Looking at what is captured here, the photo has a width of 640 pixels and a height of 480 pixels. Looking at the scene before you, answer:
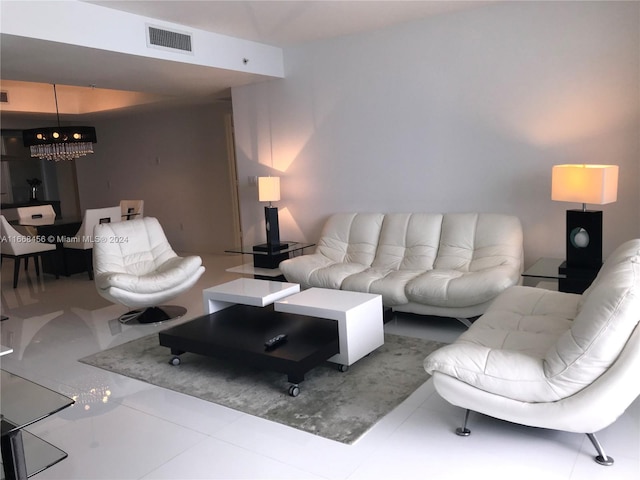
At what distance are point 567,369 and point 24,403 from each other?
2293 millimetres

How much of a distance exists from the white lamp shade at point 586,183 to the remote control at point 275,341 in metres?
2.19

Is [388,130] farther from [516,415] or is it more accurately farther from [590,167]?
[516,415]

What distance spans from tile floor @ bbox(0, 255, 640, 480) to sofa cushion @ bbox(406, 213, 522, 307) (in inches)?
38.3

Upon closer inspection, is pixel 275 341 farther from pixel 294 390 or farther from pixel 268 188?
pixel 268 188

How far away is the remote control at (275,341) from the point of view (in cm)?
301

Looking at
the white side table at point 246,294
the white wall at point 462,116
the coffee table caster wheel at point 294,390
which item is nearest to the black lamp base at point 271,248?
the white wall at point 462,116

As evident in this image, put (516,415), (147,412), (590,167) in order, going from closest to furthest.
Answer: (516,415), (147,412), (590,167)

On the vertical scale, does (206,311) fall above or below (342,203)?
below

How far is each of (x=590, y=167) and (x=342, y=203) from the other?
2509 millimetres

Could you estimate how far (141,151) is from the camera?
27.9ft

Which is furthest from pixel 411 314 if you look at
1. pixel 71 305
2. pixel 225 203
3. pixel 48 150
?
pixel 48 150

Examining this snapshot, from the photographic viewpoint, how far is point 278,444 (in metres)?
2.44

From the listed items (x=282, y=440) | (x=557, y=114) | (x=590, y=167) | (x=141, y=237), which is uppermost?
(x=557, y=114)

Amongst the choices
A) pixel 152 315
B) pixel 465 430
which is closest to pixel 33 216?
pixel 152 315
